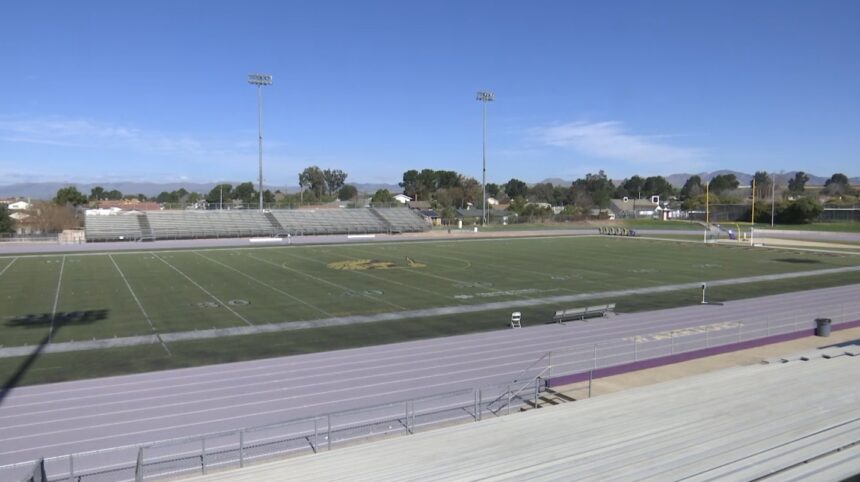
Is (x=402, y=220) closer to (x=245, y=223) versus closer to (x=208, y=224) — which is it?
(x=245, y=223)

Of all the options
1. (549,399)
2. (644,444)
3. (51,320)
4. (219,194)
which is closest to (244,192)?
(219,194)

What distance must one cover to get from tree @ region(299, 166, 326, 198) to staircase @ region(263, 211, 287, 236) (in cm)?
11363

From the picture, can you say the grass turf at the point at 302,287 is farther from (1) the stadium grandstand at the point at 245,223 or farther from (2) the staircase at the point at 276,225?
(1) the stadium grandstand at the point at 245,223

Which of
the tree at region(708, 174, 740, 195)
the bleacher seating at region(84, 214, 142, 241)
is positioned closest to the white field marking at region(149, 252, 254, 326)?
the bleacher seating at region(84, 214, 142, 241)

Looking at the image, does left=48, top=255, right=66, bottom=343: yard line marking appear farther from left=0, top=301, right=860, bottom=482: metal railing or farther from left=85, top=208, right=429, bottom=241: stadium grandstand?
left=85, top=208, right=429, bottom=241: stadium grandstand

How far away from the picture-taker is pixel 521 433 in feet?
33.9

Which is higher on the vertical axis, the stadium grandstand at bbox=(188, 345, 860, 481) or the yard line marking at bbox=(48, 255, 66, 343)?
the stadium grandstand at bbox=(188, 345, 860, 481)

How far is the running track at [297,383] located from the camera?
12.3 m

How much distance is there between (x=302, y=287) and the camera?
31000 mm

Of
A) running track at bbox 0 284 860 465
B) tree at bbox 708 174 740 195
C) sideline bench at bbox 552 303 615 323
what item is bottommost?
running track at bbox 0 284 860 465

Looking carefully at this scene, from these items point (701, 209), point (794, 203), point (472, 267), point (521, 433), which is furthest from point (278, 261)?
point (701, 209)

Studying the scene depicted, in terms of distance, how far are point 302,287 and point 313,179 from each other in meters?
162

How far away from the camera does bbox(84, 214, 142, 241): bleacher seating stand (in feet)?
195

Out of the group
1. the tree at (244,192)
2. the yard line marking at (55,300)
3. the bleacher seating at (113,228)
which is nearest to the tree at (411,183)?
the tree at (244,192)
